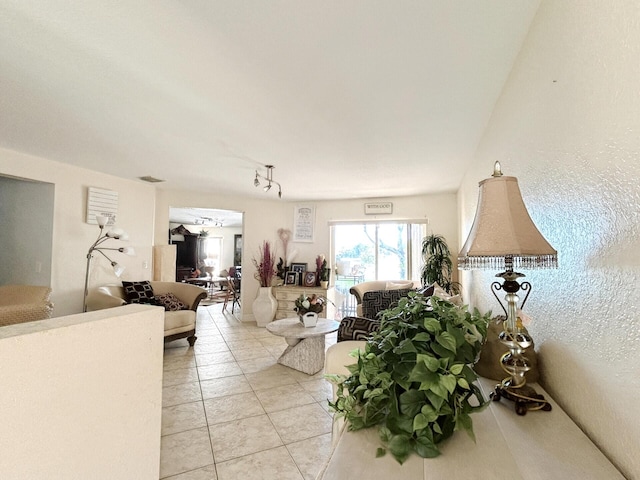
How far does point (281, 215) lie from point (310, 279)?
4.60 ft

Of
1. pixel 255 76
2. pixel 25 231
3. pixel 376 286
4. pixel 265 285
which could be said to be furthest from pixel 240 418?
pixel 25 231

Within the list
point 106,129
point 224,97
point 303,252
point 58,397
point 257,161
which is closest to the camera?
point 58,397

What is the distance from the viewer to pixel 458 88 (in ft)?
5.84

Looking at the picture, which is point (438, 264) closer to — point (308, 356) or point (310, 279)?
point (310, 279)

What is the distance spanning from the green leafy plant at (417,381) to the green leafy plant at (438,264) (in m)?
3.83

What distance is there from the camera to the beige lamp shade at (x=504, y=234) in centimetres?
87

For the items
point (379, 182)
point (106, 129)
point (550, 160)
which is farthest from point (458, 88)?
point (106, 129)

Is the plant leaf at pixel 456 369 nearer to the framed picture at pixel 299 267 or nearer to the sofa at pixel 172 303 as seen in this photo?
the sofa at pixel 172 303

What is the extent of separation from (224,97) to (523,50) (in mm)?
1663

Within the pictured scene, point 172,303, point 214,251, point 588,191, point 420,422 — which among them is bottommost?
point 172,303

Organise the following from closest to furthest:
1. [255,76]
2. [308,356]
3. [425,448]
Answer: [425,448] < [255,76] < [308,356]

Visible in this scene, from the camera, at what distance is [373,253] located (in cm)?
556

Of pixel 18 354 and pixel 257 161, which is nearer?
pixel 18 354

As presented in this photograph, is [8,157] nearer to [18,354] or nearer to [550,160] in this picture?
[18,354]
